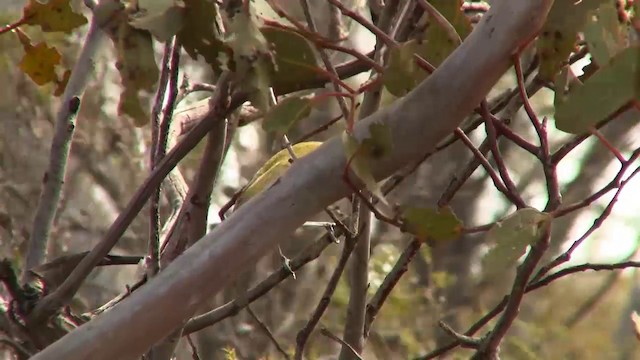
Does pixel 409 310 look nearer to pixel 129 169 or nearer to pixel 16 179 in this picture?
pixel 129 169

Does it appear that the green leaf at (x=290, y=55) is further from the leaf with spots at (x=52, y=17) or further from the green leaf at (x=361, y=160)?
the leaf with spots at (x=52, y=17)

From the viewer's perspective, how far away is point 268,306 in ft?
10.8

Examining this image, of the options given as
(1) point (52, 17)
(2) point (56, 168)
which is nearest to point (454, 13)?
(1) point (52, 17)

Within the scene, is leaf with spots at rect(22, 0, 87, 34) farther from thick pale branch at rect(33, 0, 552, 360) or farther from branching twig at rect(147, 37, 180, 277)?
thick pale branch at rect(33, 0, 552, 360)

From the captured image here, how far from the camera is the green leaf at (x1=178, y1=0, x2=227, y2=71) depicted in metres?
0.55

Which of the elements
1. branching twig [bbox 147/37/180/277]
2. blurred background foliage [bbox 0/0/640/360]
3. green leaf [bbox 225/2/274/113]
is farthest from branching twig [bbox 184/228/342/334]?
blurred background foliage [bbox 0/0/640/360]

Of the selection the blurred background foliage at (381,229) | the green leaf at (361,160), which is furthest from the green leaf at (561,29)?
the blurred background foliage at (381,229)

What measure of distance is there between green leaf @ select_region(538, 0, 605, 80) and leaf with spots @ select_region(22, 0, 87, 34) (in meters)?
0.37

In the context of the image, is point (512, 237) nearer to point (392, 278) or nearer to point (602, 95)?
point (602, 95)

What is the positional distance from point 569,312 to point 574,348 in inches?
11.7

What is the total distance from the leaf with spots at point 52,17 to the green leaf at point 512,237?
0.38 meters

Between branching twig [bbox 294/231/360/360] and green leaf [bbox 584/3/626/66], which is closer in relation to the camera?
green leaf [bbox 584/3/626/66]

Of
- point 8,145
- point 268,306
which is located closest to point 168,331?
point 268,306

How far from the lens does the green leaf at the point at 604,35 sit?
18.9 inches
